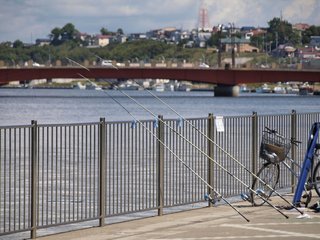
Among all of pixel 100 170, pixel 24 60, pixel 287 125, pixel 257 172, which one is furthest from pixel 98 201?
pixel 24 60

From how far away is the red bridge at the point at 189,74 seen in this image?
131 meters

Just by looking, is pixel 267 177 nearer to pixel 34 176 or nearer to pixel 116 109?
pixel 34 176

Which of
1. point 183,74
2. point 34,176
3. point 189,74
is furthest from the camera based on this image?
point 183,74

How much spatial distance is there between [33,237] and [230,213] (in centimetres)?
371

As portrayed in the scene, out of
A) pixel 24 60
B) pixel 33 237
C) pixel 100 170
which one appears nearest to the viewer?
pixel 33 237

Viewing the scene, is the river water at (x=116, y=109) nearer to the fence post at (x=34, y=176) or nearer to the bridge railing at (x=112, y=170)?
the bridge railing at (x=112, y=170)

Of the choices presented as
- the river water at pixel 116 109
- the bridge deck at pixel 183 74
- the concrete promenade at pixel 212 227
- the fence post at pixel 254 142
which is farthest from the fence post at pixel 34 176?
the bridge deck at pixel 183 74

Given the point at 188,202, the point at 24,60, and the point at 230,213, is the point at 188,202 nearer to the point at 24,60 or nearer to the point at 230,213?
the point at 230,213

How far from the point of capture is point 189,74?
456 feet

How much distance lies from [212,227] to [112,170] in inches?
133

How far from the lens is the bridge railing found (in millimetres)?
16344

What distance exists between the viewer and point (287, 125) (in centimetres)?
2295

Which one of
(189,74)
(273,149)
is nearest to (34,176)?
(273,149)

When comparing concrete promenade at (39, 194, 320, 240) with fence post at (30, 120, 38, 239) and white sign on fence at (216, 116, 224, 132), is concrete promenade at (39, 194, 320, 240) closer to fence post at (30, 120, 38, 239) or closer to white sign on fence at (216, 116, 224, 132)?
fence post at (30, 120, 38, 239)
